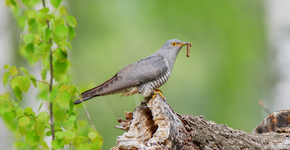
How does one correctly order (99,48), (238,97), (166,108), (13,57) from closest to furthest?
(166,108) → (13,57) → (99,48) → (238,97)

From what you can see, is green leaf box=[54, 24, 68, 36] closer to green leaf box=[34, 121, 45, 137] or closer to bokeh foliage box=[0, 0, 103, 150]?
bokeh foliage box=[0, 0, 103, 150]

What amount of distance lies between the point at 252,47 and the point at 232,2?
1.88 metres

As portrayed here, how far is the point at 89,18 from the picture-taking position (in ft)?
28.5

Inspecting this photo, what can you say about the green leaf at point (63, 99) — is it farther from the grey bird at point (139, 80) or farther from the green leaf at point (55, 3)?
the green leaf at point (55, 3)

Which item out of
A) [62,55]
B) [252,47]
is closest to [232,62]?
[252,47]

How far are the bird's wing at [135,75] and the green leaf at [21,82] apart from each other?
72 centimetres

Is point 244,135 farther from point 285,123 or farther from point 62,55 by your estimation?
point 62,55

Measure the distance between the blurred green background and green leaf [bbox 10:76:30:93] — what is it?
18.5ft

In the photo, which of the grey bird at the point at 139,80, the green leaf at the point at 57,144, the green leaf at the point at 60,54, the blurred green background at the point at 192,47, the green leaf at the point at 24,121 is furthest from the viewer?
the blurred green background at the point at 192,47

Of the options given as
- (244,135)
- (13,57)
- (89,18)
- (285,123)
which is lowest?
(244,135)

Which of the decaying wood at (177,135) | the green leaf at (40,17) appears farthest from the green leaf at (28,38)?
the decaying wood at (177,135)

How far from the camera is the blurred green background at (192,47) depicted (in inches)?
304

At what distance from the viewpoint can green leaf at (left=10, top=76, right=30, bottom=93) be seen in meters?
1.77

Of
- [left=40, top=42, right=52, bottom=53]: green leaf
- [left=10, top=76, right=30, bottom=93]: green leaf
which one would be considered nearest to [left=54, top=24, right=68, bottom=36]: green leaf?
[left=40, top=42, right=52, bottom=53]: green leaf
